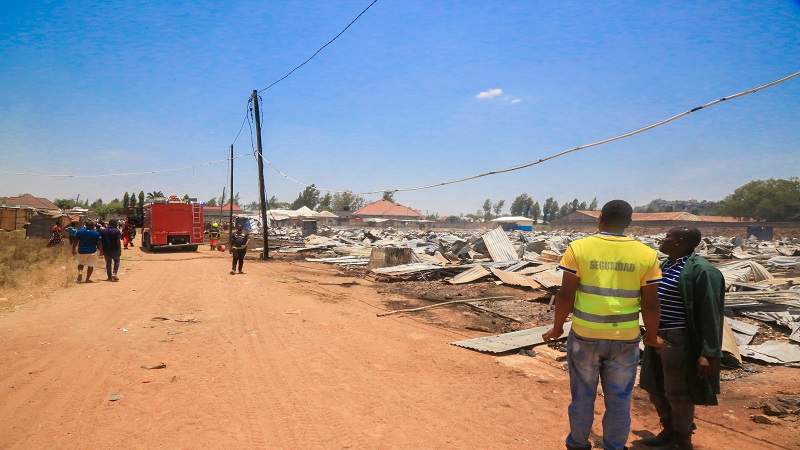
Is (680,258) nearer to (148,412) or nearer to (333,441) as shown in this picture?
(333,441)

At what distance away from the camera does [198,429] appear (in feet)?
11.1

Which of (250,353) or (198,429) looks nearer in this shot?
(198,429)

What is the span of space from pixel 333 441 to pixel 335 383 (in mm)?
1245

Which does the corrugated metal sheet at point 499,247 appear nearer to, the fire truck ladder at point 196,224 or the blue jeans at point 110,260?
the blue jeans at point 110,260

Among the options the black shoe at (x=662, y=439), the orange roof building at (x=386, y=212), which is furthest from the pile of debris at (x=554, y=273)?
the orange roof building at (x=386, y=212)

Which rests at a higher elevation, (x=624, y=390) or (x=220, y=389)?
(x=624, y=390)

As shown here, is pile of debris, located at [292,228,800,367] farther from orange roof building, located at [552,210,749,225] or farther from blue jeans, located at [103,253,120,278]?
orange roof building, located at [552,210,749,225]

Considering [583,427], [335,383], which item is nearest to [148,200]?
[335,383]

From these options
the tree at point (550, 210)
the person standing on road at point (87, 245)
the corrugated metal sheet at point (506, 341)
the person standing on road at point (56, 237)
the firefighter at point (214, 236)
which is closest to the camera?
the corrugated metal sheet at point (506, 341)

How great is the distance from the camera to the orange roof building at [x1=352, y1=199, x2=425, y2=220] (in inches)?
3110

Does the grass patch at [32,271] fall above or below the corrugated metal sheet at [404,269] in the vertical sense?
above

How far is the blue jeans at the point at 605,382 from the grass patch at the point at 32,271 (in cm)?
980

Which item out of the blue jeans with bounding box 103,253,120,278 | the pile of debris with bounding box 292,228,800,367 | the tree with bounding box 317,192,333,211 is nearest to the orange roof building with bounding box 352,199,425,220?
the tree with bounding box 317,192,333,211

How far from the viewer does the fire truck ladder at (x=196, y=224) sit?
21125 mm
